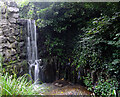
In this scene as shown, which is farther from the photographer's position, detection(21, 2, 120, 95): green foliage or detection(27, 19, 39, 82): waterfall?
detection(27, 19, 39, 82): waterfall

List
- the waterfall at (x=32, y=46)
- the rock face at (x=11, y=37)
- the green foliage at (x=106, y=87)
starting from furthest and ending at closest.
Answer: the waterfall at (x=32, y=46)
the rock face at (x=11, y=37)
the green foliage at (x=106, y=87)

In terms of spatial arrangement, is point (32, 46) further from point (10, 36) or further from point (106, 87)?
point (106, 87)

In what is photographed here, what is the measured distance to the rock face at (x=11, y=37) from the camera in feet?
12.6

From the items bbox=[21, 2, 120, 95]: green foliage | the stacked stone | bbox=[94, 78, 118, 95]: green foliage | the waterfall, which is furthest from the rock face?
bbox=[94, 78, 118, 95]: green foliage

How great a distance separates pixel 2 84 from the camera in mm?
1436

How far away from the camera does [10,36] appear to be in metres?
4.09

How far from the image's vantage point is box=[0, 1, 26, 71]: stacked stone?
3.83 m

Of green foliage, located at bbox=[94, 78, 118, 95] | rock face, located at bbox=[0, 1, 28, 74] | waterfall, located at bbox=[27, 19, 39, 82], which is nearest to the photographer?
green foliage, located at bbox=[94, 78, 118, 95]

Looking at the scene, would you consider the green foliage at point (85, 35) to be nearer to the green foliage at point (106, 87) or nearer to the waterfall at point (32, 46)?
the green foliage at point (106, 87)

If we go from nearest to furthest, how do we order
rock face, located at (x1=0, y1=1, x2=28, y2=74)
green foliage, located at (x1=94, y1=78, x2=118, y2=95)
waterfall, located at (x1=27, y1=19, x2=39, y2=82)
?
1. green foliage, located at (x1=94, y1=78, x2=118, y2=95)
2. rock face, located at (x1=0, y1=1, x2=28, y2=74)
3. waterfall, located at (x1=27, y1=19, x2=39, y2=82)

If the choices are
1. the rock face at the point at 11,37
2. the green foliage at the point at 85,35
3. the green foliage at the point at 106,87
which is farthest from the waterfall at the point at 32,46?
the green foliage at the point at 106,87

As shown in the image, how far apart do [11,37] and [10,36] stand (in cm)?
6

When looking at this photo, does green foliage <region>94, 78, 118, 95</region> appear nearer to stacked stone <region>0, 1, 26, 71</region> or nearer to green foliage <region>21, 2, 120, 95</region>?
green foliage <region>21, 2, 120, 95</region>

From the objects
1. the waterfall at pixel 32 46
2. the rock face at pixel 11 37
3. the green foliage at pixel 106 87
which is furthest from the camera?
the waterfall at pixel 32 46
